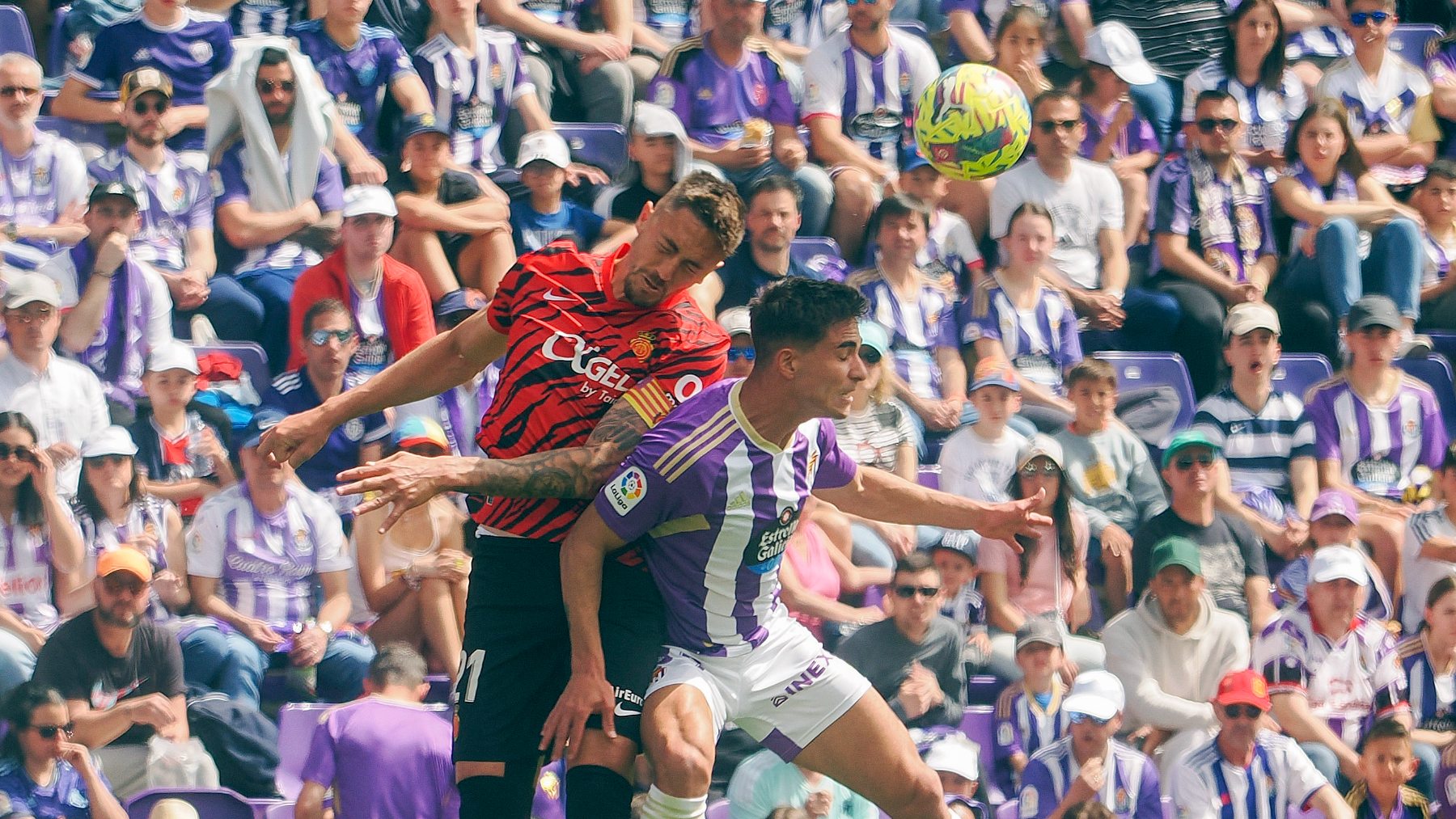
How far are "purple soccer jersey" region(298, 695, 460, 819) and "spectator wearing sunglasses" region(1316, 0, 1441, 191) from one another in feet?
20.1

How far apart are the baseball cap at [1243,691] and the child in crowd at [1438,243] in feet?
10.0

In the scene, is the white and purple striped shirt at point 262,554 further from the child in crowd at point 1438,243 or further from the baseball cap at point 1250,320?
the child in crowd at point 1438,243

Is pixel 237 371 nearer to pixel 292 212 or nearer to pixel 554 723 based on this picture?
pixel 292 212

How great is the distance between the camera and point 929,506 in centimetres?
522

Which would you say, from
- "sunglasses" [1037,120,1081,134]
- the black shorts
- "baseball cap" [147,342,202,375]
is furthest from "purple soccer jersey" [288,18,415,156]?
the black shorts

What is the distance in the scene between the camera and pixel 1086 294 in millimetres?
9078

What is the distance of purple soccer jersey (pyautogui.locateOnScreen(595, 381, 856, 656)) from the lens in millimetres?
4719

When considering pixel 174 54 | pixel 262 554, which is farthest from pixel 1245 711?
pixel 174 54

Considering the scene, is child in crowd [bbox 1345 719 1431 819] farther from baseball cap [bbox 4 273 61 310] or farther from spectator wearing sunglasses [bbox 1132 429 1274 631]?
baseball cap [bbox 4 273 61 310]

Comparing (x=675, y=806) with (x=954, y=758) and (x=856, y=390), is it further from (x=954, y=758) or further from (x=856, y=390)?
(x=954, y=758)

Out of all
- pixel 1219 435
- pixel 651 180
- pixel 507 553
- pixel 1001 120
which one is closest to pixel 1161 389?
pixel 1219 435

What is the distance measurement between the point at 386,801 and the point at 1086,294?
13.6ft

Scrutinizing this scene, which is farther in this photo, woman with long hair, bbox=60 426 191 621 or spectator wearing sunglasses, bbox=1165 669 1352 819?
spectator wearing sunglasses, bbox=1165 669 1352 819

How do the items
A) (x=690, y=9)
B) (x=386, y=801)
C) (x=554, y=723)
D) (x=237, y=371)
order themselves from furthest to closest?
(x=690, y=9) < (x=237, y=371) < (x=386, y=801) < (x=554, y=723)
